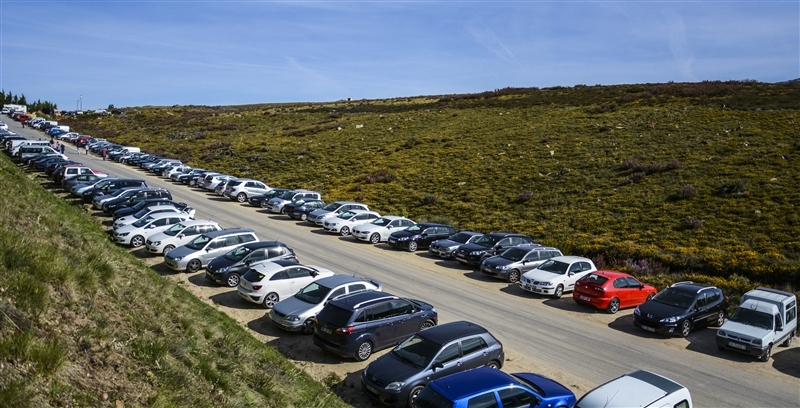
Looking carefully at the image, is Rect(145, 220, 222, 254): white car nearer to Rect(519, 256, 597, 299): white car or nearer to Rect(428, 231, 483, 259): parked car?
Rect(428, 231, 483, 259): parked car

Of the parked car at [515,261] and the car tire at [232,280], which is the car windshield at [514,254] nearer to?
the parked car at [515,261]

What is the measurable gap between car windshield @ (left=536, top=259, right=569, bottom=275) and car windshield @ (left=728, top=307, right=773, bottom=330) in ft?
20.7

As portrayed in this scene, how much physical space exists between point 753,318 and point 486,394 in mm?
11252

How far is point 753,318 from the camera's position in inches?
603

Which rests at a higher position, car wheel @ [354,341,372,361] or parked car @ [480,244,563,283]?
parked car @ [480,244,563,283]

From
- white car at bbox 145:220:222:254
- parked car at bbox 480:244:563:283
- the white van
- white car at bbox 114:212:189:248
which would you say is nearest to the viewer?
the white van

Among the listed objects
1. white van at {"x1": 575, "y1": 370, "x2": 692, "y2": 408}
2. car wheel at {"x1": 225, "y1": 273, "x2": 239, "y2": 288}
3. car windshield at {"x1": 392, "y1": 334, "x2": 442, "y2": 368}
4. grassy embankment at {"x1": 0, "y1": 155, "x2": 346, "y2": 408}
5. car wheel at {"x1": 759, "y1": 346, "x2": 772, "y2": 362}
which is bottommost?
car wheel at {"x1": 759, "y1": 346, "x2": 772, "y2": 362}

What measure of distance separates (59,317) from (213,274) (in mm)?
12062

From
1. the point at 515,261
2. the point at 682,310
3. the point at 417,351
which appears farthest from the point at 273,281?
the point at 682,310

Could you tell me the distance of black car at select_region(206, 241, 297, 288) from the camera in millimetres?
18328

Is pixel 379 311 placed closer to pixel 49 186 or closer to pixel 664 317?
pixel 664 317

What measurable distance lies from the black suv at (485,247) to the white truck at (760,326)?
35.3ft

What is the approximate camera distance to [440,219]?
3394 centimetres

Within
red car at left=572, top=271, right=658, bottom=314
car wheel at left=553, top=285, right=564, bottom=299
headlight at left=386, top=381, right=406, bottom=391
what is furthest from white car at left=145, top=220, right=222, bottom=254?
red car at left=572, top=271, right=658, bottom=314
